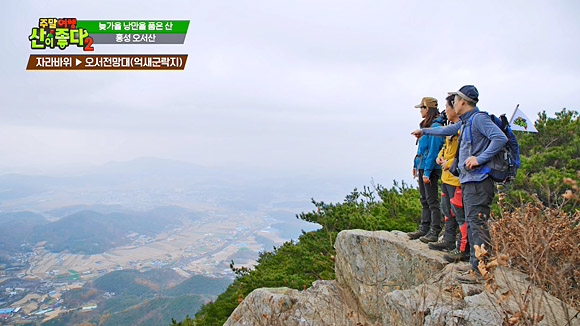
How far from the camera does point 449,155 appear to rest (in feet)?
11.6

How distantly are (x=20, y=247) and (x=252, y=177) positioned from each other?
12536 centimetres

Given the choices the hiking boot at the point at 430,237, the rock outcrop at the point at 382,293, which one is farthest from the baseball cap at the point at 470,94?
the hiking boot at the point at 430,237

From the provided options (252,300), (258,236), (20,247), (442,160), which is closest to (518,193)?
(442,160)

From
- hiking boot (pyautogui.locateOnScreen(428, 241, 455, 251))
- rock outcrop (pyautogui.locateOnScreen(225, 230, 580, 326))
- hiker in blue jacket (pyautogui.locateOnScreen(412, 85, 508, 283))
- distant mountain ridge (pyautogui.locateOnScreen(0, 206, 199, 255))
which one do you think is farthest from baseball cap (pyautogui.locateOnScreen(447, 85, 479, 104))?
distant mountain ridge (pyautogui.locateOnScreen(0, 206, 199, 255))

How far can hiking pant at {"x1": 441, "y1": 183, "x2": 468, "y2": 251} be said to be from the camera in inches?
134

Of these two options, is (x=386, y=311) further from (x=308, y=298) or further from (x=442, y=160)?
(x=442, y=160)

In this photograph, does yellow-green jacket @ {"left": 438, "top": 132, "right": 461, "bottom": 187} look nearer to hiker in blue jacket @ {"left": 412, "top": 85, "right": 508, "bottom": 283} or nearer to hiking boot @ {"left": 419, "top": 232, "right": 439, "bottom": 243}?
hiker in blue jacket @ {"left": 412, "top": 85, "right": 508, "bottom": 283}

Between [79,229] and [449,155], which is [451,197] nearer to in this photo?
[449,155]

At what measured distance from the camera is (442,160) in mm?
3533

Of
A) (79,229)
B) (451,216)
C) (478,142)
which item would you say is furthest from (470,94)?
(79,229)

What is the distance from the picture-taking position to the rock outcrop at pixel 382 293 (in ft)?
8.39

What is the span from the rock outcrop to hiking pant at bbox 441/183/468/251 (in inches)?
9.9

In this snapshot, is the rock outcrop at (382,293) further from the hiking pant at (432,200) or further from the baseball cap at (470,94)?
the baseball cap at (470,94)

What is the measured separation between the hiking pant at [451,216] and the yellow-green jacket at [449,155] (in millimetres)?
66
